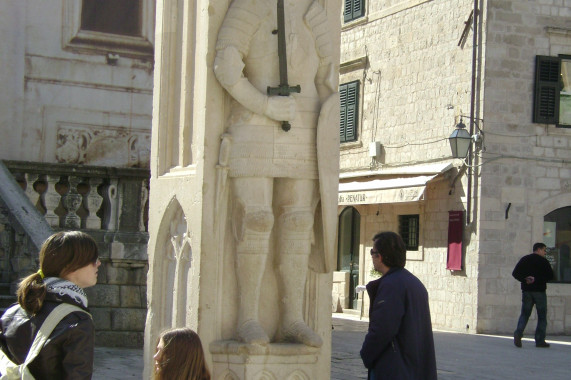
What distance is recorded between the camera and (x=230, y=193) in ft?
19.0

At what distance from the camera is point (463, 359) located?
1291 cm

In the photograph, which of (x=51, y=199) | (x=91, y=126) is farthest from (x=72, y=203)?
(x=91, y=126)

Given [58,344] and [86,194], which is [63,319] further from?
[86,194]

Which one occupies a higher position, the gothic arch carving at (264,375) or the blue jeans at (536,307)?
the gothic arch carving at (264,375)

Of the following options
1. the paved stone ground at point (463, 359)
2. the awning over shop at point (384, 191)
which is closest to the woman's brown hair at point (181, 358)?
the paved stone ground at point (463, 359)

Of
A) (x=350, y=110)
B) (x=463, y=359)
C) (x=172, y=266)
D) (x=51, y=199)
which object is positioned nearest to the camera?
(x=172, y=266)

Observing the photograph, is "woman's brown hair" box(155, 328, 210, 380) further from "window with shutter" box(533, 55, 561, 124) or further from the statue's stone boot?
"window with shutter" box(533, 55, 561, 124)

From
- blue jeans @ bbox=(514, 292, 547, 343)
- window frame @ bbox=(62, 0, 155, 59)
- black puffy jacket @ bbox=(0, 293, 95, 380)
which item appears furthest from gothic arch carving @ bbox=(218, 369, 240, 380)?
blue jeans @ bbox=(514, 292, 547, 343)

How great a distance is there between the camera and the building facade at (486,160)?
19969 millimetres

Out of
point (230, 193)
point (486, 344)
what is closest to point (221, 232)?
point (230, 193)

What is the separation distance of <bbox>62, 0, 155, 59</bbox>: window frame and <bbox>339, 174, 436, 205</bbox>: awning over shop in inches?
389

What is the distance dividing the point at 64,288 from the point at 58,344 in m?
0.22

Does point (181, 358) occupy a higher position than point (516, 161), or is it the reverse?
point (516, 161)

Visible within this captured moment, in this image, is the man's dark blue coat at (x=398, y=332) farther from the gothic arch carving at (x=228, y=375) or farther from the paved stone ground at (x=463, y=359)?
the paved stone ground at (x=463, y=359)
